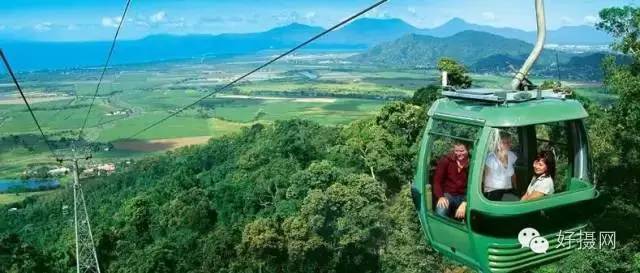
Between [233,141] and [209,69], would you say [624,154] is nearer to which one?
[233,141]

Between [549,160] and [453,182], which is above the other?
[549,160]

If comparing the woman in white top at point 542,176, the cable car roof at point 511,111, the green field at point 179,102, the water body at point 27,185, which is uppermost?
the cable car roof at point 511,111

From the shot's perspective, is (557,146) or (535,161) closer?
(535,161)

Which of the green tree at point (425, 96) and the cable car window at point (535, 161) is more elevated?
the cable car window at point (535, 161)

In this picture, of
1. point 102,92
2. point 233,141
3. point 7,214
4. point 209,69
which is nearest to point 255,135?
point 233,141

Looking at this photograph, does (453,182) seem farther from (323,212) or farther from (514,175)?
(323,212)

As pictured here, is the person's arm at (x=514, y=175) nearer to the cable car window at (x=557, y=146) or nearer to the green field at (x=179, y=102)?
the cable car window at (x=557, y=146)

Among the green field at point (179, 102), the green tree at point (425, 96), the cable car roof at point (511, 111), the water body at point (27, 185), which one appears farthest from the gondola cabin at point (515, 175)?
the water body at point (27, 185)

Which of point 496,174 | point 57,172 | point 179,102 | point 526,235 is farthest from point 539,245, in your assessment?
point 179,102
